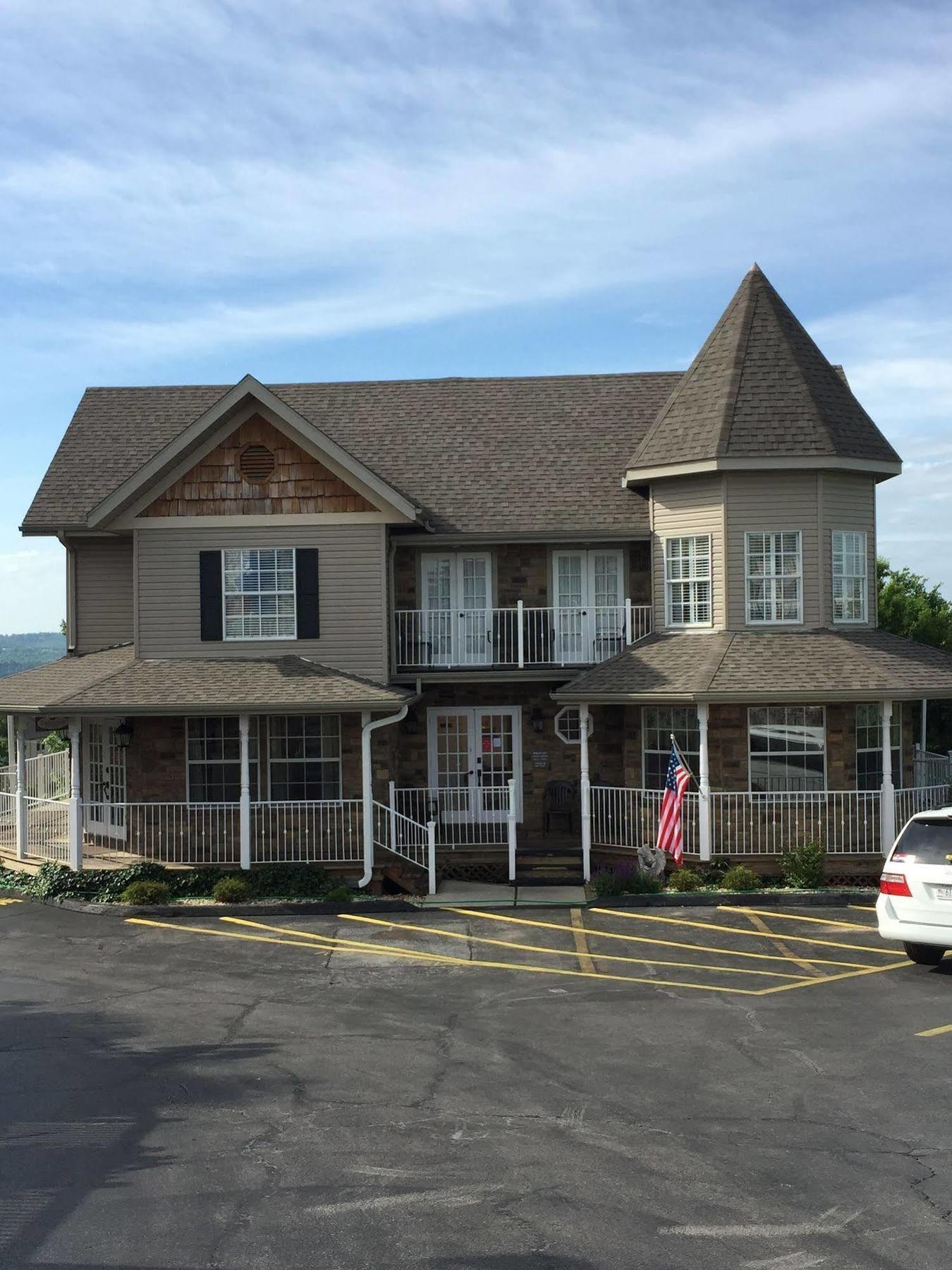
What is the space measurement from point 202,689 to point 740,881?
28.4 ft

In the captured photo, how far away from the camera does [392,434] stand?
25.7 m

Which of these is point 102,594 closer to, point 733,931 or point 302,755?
point 302,755

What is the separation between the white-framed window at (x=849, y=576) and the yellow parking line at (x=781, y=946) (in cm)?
595

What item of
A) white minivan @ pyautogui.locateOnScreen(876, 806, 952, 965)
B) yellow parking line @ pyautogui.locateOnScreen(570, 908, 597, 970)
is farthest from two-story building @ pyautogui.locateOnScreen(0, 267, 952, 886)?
white minivan @ pyautogui.locateOnScreen(876, 806, 952, 965)

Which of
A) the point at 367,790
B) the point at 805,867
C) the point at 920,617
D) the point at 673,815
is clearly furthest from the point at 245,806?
the point at 920,617

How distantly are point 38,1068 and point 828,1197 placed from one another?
658 centimetres

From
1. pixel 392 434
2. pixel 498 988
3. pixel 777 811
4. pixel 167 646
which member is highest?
pixel 392 434

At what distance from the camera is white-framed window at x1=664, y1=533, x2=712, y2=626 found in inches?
860

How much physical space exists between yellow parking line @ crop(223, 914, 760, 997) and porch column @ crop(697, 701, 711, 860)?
129 inches

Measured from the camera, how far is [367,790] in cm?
1962

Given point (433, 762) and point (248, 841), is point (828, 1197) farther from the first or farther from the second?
point (433, 762)

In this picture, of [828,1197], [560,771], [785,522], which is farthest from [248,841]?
[828,1197]

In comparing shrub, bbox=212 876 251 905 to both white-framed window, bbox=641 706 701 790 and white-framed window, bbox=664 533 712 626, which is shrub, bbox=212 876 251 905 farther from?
white-framed window, bbox=664 533 712 626

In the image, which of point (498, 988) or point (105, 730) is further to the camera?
point (105, 730)
